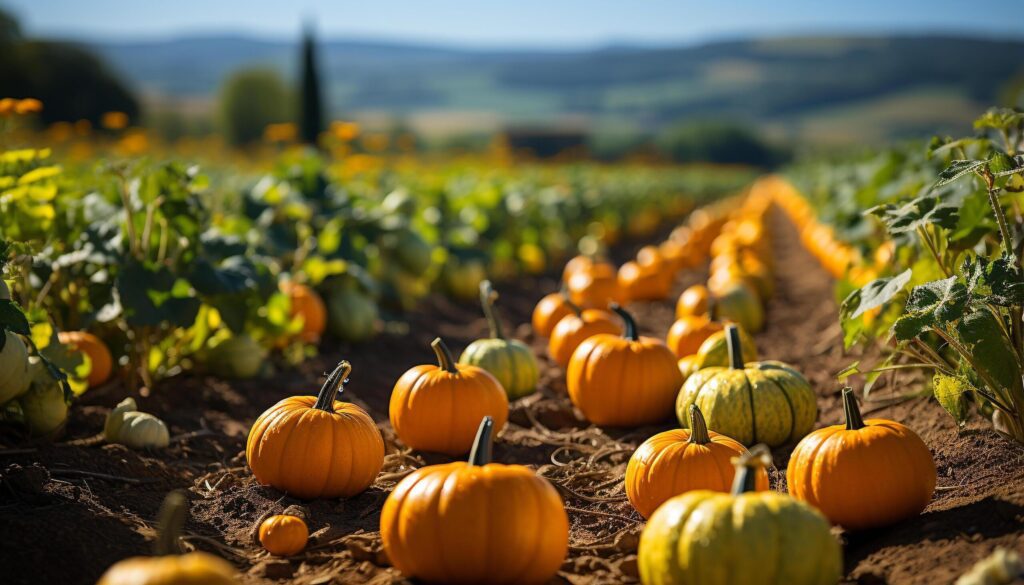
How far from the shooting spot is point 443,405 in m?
4.04

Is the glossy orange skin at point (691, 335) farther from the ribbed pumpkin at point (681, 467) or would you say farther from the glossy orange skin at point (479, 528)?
the glossy orange skin at point (479, 528)

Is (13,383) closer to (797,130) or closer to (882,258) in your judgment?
(882,258)

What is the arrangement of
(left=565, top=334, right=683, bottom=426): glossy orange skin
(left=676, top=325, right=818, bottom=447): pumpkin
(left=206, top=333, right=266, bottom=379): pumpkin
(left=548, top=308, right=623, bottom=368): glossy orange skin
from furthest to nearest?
(left=548, top=308, right=623, bottom=368): glossy orange skin → (left=206, top=333, right=266, bottom=379): pumpkin → (left=565, top=334, right=683, bottom=426): glossy orange skin → (left=676, top=325, right=818, bottom=447): pumpkin

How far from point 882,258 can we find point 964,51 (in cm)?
16993

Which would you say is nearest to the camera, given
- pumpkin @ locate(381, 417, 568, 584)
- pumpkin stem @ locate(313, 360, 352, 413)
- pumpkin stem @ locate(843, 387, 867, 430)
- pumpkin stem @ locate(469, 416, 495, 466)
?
pumpkin @ locate(381, 417, 568, 584)

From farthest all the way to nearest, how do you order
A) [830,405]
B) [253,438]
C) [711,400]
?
[830,405], [711,400], [253,438]

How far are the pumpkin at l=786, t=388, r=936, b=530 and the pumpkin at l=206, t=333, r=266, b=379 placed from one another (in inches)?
133

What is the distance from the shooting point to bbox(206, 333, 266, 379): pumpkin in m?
5.39

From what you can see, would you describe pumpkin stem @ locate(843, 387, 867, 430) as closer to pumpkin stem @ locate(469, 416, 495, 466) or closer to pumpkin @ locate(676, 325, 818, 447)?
pumpkin @ locate(676, 325, 818, 447)

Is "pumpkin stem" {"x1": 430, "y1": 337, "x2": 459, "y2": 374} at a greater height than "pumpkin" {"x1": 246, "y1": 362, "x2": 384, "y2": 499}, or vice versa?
"pumpkin stem" {"x1": 430, "y1": 337, "x2": 459, "y2": 374}

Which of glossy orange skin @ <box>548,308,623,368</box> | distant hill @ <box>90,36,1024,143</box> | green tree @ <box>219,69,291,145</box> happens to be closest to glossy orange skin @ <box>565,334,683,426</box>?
glossy orange skin @ <box>548,308,623,368</box>

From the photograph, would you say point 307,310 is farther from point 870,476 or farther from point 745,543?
point 745,543

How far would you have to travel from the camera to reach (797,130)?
442ft

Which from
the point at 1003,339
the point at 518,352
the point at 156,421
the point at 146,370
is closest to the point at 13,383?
the point at 156,421
